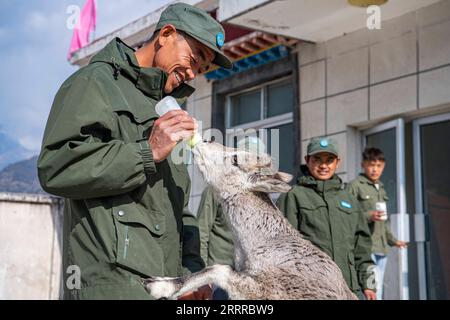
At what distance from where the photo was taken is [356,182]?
295 inches

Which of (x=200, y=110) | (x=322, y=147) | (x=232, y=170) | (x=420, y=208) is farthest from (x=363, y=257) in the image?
(x=200, y=110)

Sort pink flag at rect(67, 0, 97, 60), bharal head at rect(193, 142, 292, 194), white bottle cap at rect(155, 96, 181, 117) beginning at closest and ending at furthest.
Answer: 1. white bottle cap at rect(155, 96, 181, 117)
2. bharal head at rect(193, 142, 292, 194)
3. pink flag at rect(67, 0, 97, 60)

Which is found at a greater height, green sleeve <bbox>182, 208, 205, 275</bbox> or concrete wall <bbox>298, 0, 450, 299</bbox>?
concrete wall <bbox>298, 0, 450, 299</bbox>

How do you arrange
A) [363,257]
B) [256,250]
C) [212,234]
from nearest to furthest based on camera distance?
1. [256,250]
2. [363,257]
3. [212,234]

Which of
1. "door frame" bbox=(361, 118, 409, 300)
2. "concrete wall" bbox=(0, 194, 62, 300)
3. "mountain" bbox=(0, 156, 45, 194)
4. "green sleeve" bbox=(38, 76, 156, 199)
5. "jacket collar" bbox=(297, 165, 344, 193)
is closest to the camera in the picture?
"green sleeve" bbox=(38, 76, 156, 199)

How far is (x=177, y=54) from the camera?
3.17m

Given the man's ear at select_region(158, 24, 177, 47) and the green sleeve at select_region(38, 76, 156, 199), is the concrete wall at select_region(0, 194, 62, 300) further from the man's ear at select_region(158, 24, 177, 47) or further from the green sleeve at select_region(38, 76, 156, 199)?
the green sleeve at select_region(38, 76, 156, 199)

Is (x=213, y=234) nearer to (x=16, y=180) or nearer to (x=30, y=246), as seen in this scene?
(x=30, y=246)

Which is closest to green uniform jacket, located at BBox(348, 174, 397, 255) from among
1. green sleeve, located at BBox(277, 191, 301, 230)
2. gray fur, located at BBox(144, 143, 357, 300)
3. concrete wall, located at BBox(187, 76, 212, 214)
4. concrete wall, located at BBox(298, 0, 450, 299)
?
concrete wall, located at BBox(298, 0, 450, 299)

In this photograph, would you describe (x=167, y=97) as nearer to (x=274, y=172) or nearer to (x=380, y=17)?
(x=274, y=172)

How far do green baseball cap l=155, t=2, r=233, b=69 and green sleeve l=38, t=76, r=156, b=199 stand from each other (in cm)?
53

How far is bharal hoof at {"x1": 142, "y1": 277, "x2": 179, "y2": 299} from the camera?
2955mm

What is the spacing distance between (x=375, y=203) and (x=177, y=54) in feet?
15.4

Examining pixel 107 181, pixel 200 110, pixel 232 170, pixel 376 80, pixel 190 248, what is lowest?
pixel 190 248
